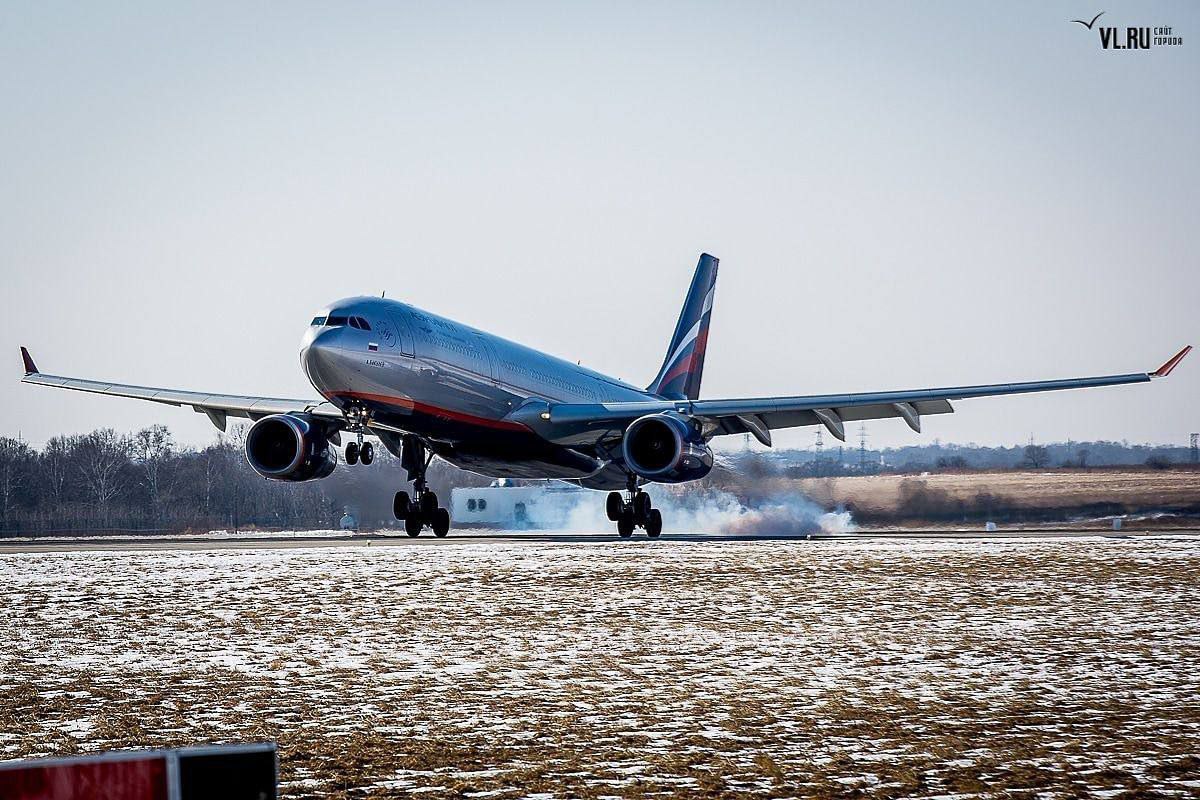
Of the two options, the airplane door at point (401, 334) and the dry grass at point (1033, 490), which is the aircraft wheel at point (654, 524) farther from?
the dry grass at point (1033, 490)

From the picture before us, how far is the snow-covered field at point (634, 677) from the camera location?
26.1 ft

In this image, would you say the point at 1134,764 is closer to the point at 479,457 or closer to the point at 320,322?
the point at 320,322

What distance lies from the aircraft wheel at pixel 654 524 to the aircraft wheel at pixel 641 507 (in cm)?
15

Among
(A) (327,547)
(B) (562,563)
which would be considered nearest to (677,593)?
(B) (562,563)

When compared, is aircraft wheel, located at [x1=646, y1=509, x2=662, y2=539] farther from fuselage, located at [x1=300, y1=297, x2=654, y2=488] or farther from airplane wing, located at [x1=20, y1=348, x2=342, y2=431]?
airplane wing, located at [x1=20, y1=348, x2=342, y2=431]

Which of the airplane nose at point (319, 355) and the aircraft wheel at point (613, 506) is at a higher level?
the airplane nose at point (319, 355)

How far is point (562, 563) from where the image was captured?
81.6 feet

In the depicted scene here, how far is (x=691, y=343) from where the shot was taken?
50562mm

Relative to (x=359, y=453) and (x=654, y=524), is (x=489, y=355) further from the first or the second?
(x=654, y=524)

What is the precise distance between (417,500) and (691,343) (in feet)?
50.8

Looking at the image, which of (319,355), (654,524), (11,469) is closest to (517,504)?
(654,524)

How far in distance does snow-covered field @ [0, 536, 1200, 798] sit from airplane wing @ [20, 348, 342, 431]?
17568 mm

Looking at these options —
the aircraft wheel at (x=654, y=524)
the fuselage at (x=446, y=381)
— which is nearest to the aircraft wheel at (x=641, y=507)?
the aircraft wheel at (x=654, y=524)

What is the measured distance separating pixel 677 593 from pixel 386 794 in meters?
12.0
